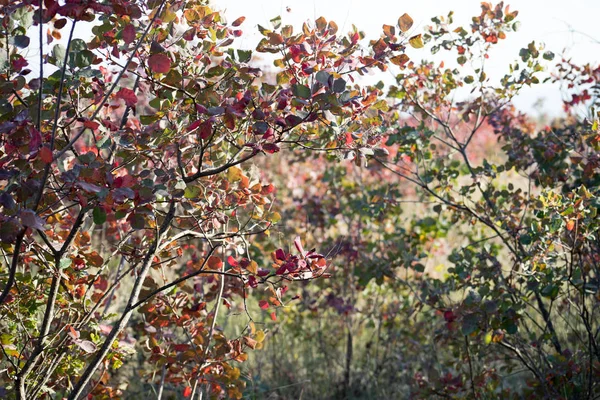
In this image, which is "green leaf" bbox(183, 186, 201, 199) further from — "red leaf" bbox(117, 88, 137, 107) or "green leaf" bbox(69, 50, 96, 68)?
"green leaf" bbox(69, 50, 96, 68)

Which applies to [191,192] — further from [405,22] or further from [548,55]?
[548,55]

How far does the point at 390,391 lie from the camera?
12.1 feet

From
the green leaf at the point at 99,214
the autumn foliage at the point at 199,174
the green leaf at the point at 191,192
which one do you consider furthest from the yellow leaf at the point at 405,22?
the green leaf at the point at 99,214

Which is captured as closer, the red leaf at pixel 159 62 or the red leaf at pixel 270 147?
the red leaf at pixel 159 62

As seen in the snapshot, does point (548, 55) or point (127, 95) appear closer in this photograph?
point (127, 95)

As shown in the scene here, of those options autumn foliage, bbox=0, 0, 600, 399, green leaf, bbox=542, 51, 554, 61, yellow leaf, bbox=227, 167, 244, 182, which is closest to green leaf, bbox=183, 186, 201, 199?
autumn foliage, bbox=0, 0, 600, 399

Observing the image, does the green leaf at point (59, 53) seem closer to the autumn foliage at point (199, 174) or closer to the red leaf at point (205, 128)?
the autumn foliage at point (199, 174)

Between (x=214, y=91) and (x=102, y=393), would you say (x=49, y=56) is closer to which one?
(x=214, y=91)

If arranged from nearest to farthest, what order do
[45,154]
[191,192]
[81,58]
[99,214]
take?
[45,154] < [99,214] < [81,58] < [191,192]

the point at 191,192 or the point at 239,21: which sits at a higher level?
the point at 239,21

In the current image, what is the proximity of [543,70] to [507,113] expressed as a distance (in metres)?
0.75

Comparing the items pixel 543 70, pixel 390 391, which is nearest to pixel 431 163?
pixel 543 70

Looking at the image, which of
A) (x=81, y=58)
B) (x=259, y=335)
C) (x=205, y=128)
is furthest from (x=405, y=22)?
(x=259, y=335)

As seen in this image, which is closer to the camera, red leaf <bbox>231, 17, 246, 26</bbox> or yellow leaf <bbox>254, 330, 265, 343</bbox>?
red leaf <bbox>231, 17, 246, 26</bbox>
